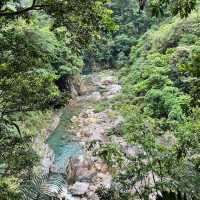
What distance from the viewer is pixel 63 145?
19.0 metres

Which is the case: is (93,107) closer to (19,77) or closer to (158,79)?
(158,79)

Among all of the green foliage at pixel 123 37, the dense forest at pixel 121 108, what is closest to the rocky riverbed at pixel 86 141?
the dense forest at pixel 121 108

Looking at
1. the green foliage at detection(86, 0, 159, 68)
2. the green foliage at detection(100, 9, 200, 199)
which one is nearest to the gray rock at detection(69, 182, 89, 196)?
the green foliage at detection(100, 9, 200, 199)

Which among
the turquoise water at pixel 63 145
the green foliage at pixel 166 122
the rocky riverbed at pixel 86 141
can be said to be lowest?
the turquoise water at pixel 63 145

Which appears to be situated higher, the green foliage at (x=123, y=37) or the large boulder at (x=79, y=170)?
the green foliage at (x=123, y=37)

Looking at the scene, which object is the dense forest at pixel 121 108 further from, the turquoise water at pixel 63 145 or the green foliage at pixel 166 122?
the turquoise water at pixel 63 145

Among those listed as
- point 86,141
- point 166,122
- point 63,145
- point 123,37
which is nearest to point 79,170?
point 86,141

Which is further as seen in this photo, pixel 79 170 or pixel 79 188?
pixel 79 170

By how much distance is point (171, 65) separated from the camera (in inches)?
832

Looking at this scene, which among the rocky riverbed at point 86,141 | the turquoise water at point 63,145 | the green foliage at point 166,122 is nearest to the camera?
the green foliage at point 166,122

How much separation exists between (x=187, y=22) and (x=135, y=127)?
1758 centimetres

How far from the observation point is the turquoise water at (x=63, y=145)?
1695cm

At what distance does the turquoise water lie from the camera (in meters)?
17.0

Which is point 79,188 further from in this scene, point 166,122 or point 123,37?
point 123,37
